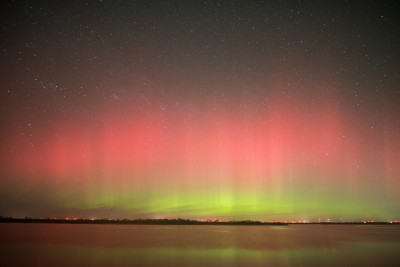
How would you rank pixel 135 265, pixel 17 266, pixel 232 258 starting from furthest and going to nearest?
pixel 232 258, pixel 135 265, pixel 17 266

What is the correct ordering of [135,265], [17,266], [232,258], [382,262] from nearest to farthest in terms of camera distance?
1. [17,266]
2. [135,265]
3. [382,262]
4. [232,258]

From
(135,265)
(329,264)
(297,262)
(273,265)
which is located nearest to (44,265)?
(135,265)

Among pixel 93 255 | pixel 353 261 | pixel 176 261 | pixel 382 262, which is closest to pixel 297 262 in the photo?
pixel 353 261

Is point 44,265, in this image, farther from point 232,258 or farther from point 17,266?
point 232,258

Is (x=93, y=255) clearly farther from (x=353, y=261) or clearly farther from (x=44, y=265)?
(x=353, y=261)

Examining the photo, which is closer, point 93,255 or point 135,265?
point 135,265

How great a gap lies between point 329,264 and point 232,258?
6499 millimetres

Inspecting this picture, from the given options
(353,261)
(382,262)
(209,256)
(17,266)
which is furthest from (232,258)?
(17,266)

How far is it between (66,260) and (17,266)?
3484 millimetres

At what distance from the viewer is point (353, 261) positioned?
21938 mm

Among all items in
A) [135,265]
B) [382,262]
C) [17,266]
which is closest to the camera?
[17,266]

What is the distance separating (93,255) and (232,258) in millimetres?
10447

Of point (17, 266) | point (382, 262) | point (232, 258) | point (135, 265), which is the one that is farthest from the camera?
point (232, 258)

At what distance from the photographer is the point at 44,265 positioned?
1919 centimetres
